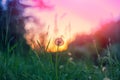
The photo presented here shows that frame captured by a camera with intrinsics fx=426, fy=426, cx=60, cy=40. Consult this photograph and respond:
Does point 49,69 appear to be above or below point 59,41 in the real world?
below

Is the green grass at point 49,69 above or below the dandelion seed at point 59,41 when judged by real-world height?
below

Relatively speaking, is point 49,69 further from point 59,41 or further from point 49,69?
point 59,41

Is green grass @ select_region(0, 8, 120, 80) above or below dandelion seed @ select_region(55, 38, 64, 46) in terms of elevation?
below

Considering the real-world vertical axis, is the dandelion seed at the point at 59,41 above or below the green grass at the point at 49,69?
above

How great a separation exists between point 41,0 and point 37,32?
455mm

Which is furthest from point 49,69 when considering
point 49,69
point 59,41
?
point 59,41

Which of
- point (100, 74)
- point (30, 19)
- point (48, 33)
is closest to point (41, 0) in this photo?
point (30, 19)

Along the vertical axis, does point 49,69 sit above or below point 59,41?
below

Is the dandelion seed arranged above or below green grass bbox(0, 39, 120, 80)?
above

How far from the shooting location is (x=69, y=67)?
3.75 meters

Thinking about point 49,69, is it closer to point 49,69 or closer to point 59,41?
point 49,69

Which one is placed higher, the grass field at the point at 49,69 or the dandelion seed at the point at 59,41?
the dandelion seed at the point at 59,41

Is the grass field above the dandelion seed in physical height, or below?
below

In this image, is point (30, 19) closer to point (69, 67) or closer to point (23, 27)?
point (23, 27)
